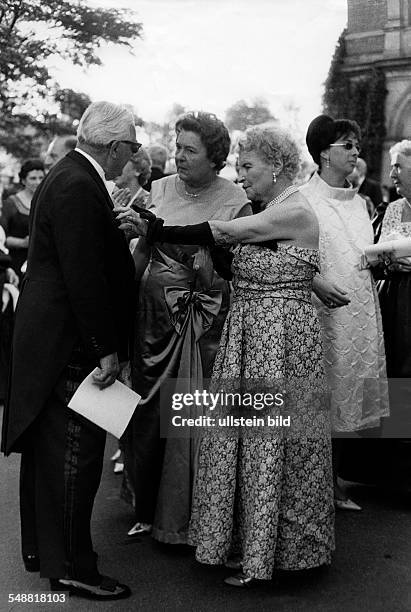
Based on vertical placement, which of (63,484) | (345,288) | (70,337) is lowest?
(63,484)

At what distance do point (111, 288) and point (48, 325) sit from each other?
300 mm

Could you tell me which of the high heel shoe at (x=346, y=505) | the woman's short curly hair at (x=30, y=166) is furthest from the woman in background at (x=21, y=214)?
the high heel shoe at (x=346, y=505)

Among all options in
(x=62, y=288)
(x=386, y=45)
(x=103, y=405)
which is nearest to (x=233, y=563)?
(x=103, y=405)

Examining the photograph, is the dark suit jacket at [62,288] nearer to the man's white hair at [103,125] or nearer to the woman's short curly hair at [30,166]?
the man's white hair at [103,125]

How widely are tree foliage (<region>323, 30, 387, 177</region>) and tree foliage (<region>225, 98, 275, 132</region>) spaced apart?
352 millimetres

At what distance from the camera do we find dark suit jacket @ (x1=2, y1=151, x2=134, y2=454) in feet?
10.6

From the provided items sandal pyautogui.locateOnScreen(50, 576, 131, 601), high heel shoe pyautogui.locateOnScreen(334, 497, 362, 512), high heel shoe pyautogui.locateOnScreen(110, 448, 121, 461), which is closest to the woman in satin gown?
sandal pyautogui.locateOnScreen(50, 576, 131, 601)

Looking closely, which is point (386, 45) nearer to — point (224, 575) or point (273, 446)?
point (273, 446)

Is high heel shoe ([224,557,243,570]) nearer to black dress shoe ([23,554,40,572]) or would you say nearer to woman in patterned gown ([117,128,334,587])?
woman in patterned gown ([117,128,334,587])

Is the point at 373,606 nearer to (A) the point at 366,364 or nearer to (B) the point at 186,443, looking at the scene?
(B) the point at 186,443

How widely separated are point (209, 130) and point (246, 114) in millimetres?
448

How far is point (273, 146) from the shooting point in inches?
142

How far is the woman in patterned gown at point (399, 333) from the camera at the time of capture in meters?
4.81

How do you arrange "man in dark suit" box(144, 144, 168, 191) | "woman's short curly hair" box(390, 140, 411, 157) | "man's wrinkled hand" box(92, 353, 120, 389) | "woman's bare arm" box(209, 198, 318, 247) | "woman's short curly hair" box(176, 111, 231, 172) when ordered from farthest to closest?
"man in dark suit" box(144, 144, 168, 191)
"woman's short curly hair" box(390, 140, 411, 157)
"woman's short curly hair" box(176, 111, 231, 172)
"woman's bare arm" box(209, 198, 318, 247)
"man's wrinkled hand" box(92, 353, 120, 389)
